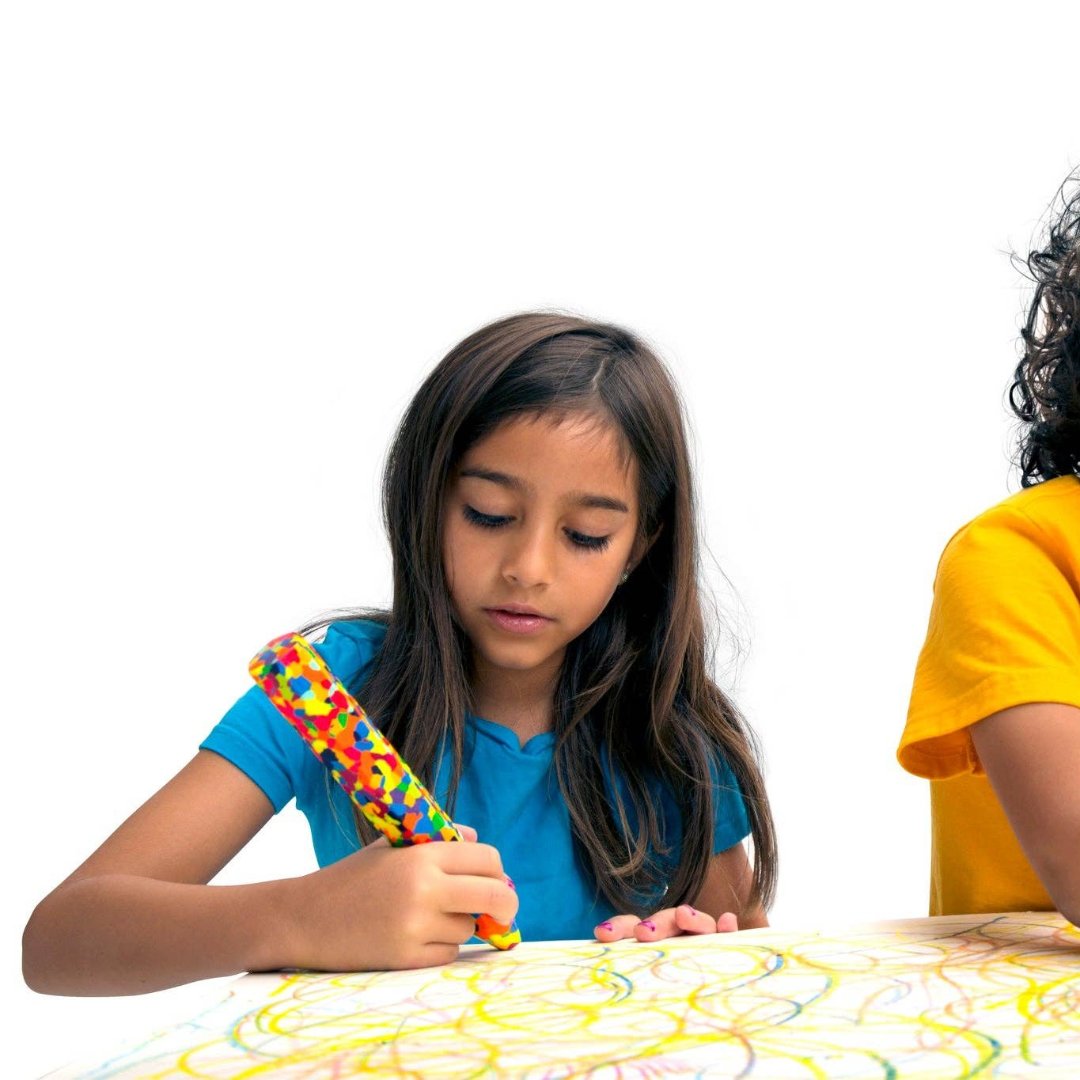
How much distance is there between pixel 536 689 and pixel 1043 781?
46 cm

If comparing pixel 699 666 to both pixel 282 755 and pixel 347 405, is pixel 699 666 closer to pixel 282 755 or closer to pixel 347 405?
pixel 282 755

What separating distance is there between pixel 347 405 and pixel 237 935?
117 cm

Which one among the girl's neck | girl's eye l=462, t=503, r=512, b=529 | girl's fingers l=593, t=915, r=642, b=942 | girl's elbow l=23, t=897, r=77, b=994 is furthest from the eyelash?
girl's elbow l=23, t=897, r=77, b=994

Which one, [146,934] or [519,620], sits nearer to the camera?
[146,934]

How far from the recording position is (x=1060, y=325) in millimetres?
1015

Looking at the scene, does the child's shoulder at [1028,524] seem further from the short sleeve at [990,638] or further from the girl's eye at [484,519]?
the girl's eye at [484,519]

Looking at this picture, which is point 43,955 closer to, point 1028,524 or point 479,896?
point 479,896

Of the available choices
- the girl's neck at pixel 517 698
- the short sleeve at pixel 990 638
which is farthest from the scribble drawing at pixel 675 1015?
the girl's neck at pixel 517 698

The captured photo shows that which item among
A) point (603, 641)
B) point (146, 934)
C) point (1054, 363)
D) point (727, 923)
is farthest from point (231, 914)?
point (1054, 363)

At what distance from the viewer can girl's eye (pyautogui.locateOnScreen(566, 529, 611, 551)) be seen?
1.00m

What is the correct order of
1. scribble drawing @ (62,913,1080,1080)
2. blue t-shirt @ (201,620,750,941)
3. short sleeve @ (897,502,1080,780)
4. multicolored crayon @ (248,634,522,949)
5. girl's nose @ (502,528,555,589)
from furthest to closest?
1. blue t-shirt @ (201,620,750,941)
2. girl's nose @ (502,528,555,589)
3. short sleeve @ (897,502,1080,780)
4. multicolored crayon @ (248,634,522,949)
5. scribble drawing @ (62,913,1080,1080)

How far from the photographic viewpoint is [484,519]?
100 cm

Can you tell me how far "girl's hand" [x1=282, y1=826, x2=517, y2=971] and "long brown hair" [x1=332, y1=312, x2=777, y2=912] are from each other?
0.29 m

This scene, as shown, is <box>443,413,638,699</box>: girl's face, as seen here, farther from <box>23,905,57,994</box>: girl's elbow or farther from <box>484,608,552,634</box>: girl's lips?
<box>23,905,57,994</box>: girl's elbow
